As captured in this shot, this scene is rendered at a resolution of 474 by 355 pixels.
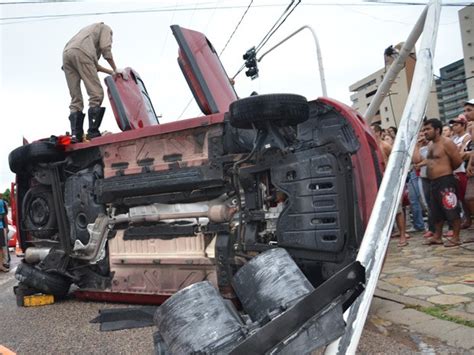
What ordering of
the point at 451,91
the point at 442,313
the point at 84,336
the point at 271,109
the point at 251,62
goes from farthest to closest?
the point at 451,91
the point at 251,62
the point at 84,336
the point at 442,313
the point at 271,109

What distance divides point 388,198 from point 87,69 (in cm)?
390

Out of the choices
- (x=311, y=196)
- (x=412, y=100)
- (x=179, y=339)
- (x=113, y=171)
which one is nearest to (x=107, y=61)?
(x=113, y=171)

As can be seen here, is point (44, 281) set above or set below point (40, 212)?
below

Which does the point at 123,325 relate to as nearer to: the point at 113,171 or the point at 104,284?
the point at 104,284

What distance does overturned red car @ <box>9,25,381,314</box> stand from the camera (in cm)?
281

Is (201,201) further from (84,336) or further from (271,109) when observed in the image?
(84,336)

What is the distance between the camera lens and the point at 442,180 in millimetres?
5746

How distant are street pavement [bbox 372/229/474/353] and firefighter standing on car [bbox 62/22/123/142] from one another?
333cm

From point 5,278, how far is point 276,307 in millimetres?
7072

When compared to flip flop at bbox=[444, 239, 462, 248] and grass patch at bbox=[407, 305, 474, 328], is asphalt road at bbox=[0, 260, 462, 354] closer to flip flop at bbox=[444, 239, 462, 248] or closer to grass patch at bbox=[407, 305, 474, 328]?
grass patch at bbox=[407, 305, 474, 328]

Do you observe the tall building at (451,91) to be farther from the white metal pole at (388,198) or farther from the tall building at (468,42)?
the white metal pole at (388,198)

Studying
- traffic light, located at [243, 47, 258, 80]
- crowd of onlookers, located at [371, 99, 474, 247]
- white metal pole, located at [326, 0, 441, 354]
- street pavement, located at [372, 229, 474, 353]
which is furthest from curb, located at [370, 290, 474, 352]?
traffic light, located at [243, 47, 258, 80]

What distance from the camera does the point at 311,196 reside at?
2.83 meters

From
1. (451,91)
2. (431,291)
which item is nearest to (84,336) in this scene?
(431,291)
